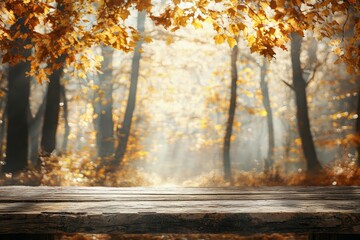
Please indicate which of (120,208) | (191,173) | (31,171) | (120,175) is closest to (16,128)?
(31,171)

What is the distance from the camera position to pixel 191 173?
113 feet

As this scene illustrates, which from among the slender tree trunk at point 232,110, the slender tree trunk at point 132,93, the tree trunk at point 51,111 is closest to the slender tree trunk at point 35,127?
the slender tree trunk at point 132,93

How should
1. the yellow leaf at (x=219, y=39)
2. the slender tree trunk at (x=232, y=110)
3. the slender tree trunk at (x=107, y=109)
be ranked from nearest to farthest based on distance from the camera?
the yellow leaf at (x=219, y=39)
the slender tree trunk at (x=232, y=110)
the slender tree trunk at (x=107, y=109)

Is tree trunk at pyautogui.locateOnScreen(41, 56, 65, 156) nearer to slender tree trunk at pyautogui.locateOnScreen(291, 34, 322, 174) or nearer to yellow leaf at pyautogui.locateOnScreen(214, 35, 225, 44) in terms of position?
slender tree trunk at pyautogui.locateOnScreen(291, 34, 322, 174)

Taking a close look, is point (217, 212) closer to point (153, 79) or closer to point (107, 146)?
point (107, 146)

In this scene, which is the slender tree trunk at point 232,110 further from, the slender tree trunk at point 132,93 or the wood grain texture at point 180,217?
the wood grain texture at point 180,217

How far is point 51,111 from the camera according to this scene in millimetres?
13719

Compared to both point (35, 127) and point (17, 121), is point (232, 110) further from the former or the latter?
point (35, 127)

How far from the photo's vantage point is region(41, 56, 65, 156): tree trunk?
13.5 meters

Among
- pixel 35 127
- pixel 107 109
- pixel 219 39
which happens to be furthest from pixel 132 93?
pixel 219 39

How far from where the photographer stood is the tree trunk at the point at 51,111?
44.3 ft

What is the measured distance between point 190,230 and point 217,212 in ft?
0.69

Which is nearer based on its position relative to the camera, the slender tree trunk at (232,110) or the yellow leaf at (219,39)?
the yellow leaf at (219,39)

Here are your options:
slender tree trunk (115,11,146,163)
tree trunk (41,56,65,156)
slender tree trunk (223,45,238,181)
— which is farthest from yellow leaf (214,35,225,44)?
slender tree trunk (115,11,146,163)
